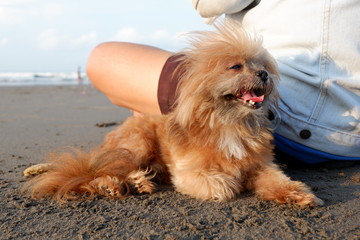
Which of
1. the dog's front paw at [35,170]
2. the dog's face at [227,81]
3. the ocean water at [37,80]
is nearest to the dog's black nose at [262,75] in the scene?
the dog's face at [227,81]

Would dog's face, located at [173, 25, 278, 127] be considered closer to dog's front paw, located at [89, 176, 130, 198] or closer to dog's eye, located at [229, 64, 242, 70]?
dog's eye, located at [229, 64, 242, 70]

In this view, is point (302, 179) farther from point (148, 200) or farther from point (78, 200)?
point (78, 200)

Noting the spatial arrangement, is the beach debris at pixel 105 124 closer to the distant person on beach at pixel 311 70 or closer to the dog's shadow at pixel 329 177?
the distant person on beach at pixel 311 70

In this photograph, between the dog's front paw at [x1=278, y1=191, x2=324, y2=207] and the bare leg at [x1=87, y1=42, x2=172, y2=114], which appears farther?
the bare leg at [x1=87, y1=42, x2=172, y2=114]

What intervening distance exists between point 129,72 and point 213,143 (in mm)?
1596

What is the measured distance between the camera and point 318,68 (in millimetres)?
3391

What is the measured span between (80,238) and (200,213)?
789 mm

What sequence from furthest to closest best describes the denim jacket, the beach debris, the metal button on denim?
the beach debris < the metal button on denim < the denim jacket

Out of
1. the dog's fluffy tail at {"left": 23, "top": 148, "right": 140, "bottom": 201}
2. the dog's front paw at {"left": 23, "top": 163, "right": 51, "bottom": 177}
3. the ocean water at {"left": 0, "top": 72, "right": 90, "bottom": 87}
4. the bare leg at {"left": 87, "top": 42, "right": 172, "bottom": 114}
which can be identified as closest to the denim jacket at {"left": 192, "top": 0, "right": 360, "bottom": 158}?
the bare leg at {"left": 87, "top": 42, "right": 172, "bottom": 114}

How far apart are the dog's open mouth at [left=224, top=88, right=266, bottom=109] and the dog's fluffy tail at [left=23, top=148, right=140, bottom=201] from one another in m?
1.00

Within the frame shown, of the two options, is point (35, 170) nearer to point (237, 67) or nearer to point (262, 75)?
point (237, 67)

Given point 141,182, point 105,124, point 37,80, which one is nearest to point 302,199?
point 141,182

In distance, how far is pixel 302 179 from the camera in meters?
3.51

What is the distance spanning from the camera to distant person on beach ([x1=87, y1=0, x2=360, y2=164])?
3324mm
